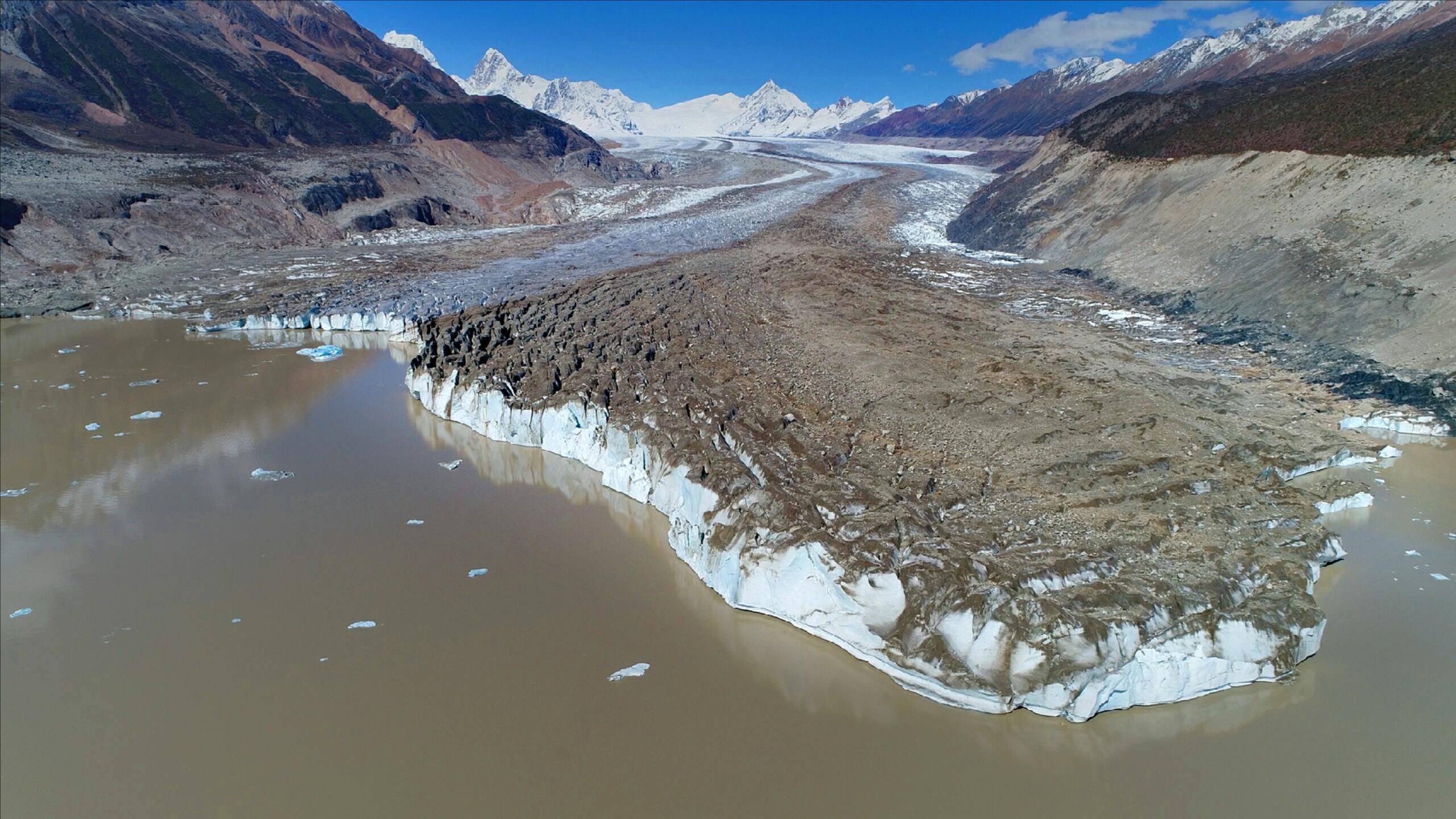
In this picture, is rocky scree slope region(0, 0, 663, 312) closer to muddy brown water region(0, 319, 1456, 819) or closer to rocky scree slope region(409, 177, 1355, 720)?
rocky scree slope region(409, 177, 1355, 720)

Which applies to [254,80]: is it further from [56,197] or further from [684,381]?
[684,381]

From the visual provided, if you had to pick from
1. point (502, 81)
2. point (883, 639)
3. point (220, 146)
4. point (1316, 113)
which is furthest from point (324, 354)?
point (502, 81)

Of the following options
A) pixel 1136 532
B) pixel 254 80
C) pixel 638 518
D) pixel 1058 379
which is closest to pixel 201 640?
pixel 638 518

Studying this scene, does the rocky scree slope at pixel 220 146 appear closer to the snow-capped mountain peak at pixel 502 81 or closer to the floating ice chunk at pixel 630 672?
the floating ice chunk at pixel 630 672

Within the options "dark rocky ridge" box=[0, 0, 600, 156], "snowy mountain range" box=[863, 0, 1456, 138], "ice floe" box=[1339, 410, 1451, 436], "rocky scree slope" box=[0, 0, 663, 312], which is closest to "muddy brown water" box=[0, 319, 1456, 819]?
"ice floe" box=[1339, 410, 1451, 436]

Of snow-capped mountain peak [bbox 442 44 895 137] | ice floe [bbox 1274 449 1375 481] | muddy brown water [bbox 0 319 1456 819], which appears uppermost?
snow-capped mountain peak [bbox 442 44 895 137]

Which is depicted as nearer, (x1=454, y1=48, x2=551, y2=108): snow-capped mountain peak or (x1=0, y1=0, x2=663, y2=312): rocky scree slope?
(x1=0, y1=0, x2=663, y2=312): rocky scree slope
